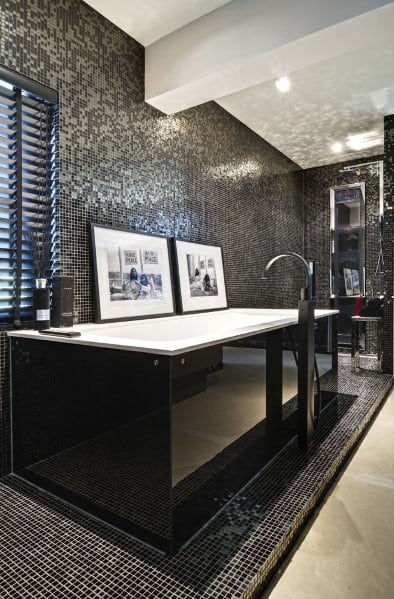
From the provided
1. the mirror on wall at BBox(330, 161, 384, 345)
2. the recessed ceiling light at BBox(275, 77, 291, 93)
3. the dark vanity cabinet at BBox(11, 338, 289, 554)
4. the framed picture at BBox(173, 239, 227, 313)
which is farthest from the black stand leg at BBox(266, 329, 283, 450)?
the mirror on wall at BBox(330, 161, 384, 345)

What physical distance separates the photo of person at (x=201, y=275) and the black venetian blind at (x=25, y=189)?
1229 millimetres

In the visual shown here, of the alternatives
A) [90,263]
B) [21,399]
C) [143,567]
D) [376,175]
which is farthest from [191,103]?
[376,175]

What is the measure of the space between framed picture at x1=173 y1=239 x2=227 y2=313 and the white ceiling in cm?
115

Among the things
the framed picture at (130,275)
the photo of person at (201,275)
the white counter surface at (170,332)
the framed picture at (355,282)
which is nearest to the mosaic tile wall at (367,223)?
the framed picture at (355,282)

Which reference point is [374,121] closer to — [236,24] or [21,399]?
[236,24]

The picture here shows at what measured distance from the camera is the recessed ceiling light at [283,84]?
317cm

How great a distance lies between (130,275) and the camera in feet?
8.32

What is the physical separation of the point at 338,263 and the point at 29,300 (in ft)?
14.8

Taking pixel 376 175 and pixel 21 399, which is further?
pixel 376 175

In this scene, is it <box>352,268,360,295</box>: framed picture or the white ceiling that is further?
<box>352,268,360,295</box>: framed picture

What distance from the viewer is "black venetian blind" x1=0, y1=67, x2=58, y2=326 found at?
6.49 feet

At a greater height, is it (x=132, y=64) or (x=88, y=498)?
(x=132, y=64)

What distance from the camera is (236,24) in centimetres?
231

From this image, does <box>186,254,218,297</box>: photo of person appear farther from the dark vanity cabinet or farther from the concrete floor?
the concrete floor
